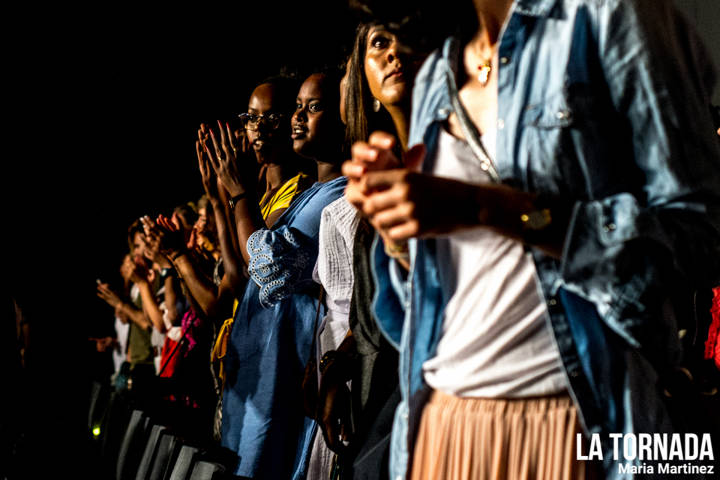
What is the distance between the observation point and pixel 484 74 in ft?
3.53

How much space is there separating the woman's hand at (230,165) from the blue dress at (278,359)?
0.61 ft

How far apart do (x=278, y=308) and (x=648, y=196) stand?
70.1 inches

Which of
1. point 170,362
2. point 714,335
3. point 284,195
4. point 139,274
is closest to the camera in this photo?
point 714,335

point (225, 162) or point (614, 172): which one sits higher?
point (225, 162)

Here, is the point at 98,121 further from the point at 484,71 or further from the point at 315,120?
the point at 484,71

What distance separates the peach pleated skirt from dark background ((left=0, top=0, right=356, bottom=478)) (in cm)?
462

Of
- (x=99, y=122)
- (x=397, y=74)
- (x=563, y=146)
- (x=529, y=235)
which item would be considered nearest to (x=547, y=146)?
(x=563, y=146)

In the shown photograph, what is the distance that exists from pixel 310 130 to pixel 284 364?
32.2 inches

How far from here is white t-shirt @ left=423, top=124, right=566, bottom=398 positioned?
37.5 inches

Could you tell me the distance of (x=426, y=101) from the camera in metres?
1.11

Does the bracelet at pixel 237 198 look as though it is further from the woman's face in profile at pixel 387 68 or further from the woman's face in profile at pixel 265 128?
the woman's face in profile at pixel 387 68

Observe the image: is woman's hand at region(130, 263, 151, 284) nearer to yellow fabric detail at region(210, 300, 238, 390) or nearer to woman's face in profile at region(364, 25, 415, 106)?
yellow fabric detail at region(210, 300, 238, 390)

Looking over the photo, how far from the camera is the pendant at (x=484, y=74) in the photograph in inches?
42.2

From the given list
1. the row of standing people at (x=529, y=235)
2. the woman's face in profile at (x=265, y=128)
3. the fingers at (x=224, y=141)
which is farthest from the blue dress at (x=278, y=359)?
the row of standing people at (x=529, y=235)
